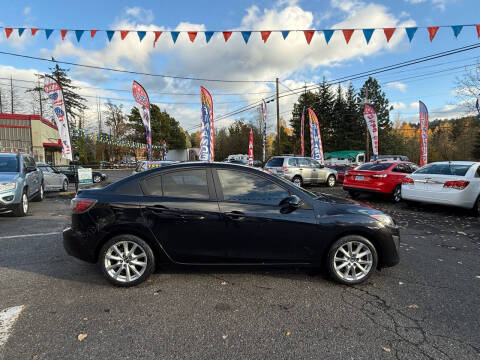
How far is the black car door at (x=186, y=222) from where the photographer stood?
11.2ft

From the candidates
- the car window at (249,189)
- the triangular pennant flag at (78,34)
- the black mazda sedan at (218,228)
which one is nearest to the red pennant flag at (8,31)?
the triangular pennant flag at (78,34)

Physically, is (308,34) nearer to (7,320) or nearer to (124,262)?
(124,262)

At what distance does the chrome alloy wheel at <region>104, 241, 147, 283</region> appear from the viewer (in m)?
Answer: 3.44

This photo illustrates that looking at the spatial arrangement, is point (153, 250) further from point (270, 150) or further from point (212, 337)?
point (270, 150)

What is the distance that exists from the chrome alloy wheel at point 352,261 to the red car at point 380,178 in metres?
6.97

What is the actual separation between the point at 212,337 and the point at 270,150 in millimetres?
63680

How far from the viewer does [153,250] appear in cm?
350

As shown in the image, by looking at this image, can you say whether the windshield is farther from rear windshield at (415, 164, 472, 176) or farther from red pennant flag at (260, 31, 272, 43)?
rear windshield at (415, 164, 472, 176)

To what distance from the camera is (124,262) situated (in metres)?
3.46

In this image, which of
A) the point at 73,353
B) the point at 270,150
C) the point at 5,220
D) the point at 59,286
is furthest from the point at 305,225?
the point at 270,150

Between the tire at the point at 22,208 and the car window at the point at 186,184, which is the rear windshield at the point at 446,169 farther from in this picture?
the tire at the point at 22,208

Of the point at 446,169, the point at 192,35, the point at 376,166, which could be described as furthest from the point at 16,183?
the point at 446,169

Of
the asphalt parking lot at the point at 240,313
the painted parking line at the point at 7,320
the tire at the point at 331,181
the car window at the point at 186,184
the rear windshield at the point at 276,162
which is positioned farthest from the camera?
the tire at the point at 331,181

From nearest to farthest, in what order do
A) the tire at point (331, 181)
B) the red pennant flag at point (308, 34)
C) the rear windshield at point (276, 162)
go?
the red pennant flag at point (308, 34) < the rear windshield at point (276, 162) < the tire at point (331, 181)
